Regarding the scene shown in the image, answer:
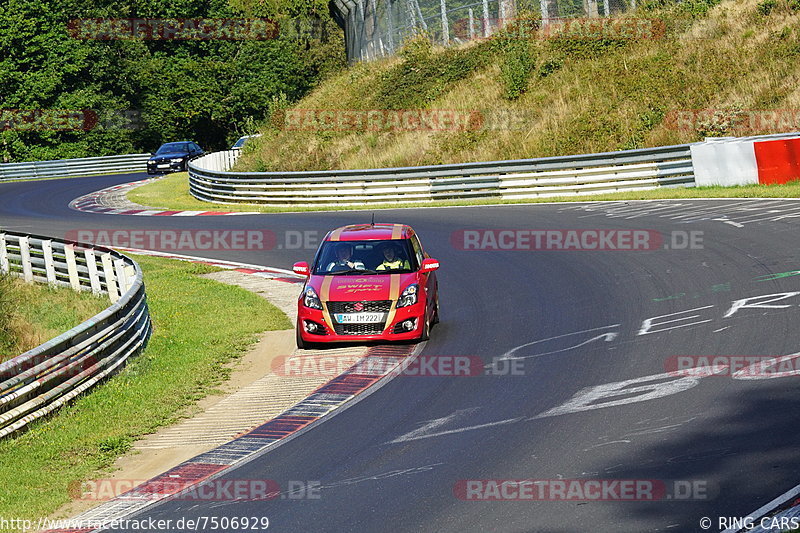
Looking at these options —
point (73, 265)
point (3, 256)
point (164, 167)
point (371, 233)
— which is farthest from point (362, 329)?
point (164, 167)

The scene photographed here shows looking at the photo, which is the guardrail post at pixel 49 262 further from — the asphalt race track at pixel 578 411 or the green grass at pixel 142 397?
the asphalt race track at pixel 578 411

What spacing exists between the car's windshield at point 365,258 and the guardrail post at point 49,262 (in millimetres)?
8695

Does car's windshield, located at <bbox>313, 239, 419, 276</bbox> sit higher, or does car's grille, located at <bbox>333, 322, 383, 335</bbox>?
car's windshield, located at <bbox>313, 239, 419, 276</bbox>

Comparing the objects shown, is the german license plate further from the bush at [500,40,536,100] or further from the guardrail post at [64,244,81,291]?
the bush at [500,40,536,100]

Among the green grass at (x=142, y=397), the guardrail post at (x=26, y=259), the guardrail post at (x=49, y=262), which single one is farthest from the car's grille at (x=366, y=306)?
the guardrail post at (x=26, y=259)

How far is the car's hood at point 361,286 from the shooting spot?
13.5 m

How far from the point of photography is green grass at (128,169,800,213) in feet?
79.9

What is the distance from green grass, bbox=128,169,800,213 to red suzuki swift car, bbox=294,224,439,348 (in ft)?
40.3

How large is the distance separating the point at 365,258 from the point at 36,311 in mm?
7547

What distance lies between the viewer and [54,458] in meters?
9.85

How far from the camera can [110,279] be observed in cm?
1827

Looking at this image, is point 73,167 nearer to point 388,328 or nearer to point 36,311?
point 36,311

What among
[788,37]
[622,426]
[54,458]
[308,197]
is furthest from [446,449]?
[788,37]

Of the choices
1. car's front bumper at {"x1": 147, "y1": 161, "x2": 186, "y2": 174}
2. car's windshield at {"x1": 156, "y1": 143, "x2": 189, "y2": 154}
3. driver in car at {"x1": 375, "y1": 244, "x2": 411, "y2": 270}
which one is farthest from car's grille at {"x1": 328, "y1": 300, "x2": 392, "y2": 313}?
car's windshield at {"x1": 156, "y1": 143, "x2": 189, "y2": 154}
